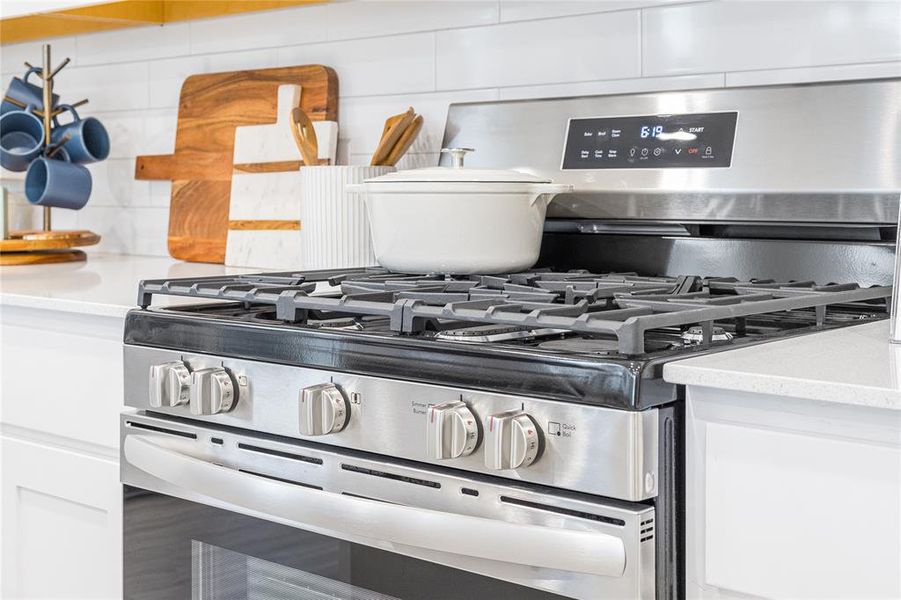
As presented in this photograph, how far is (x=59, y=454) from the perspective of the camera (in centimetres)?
163

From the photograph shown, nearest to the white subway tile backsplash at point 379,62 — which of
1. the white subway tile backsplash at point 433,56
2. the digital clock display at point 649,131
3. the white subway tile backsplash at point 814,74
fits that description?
the white subway tile backsplash at point 433,56

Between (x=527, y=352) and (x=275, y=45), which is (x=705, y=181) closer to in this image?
(x=527, y=352)

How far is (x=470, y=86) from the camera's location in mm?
1932

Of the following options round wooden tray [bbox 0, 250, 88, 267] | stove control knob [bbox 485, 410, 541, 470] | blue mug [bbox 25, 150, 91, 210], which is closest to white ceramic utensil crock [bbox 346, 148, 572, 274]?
stove control knob [bbox 485, 410, 541, 470]

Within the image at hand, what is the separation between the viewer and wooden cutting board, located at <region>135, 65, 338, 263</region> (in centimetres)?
215

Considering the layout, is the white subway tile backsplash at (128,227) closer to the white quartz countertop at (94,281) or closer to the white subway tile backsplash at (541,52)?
the white quartz countertop at (94,281)

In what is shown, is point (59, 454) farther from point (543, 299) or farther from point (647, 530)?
point (647, 530)

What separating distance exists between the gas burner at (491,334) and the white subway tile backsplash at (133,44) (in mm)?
1586

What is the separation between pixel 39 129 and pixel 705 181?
66.7 inches

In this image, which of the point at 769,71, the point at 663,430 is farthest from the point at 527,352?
the point at 769,71

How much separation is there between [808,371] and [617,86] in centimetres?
92

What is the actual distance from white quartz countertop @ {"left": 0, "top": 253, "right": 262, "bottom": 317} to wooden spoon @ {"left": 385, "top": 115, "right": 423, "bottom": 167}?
0.38 metres

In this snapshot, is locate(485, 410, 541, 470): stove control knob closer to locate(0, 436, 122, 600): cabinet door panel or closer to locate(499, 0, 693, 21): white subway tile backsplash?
locate(0, 436, 122, 600): cabinet door panel

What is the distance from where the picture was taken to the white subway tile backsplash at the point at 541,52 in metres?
1.73
